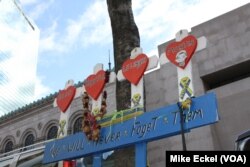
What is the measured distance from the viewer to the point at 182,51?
5949 mm

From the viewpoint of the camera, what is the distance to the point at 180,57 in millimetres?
5969

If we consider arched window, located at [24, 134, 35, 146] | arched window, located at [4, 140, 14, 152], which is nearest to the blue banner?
arched window, located at [24, 134, 35, 146]

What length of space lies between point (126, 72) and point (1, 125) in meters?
23.6

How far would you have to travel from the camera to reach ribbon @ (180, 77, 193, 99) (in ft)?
18.4

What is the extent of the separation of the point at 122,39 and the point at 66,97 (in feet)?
5.78

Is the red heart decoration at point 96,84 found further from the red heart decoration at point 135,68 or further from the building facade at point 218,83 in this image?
the building facade at point 218,83

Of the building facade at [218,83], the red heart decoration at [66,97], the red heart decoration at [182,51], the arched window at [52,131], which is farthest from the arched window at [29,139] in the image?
the red heart decoration at [182,51]

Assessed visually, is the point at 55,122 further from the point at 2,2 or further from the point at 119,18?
the point at 2,2

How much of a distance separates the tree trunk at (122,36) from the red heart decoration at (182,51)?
4.60ft

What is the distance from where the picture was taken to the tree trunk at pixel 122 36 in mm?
7082

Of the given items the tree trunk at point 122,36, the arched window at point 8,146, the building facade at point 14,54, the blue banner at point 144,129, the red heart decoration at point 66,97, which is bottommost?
the blue banner at point 144,129

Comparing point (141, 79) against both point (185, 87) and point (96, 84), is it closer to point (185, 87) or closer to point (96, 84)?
point (185, 87)
